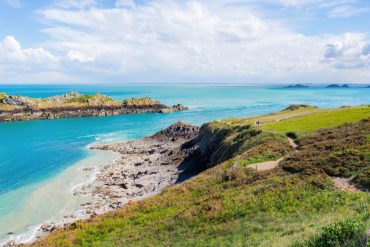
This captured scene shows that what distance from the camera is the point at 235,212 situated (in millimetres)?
A: 19984

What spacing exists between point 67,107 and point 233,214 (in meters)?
145

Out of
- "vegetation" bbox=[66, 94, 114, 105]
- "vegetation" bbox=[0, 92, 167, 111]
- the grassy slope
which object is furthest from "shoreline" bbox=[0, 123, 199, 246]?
"vegetation" bbox=[66, 94, 114, 105]

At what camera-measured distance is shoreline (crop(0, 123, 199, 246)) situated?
3622cm

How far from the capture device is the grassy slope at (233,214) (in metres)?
16.2

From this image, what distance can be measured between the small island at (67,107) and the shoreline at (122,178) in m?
74.6

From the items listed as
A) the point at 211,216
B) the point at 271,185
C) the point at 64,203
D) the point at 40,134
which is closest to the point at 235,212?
the point at 211,216

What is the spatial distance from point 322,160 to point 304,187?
5.52 metres

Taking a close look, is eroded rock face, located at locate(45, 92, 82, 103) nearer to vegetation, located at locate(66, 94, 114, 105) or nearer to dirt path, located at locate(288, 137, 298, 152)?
vegetation, located at locate(66, 94, 114, 105)

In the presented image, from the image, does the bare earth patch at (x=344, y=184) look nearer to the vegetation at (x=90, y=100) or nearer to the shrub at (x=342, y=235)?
the shrub at (x=342, y=235)

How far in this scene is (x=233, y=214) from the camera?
19906 millimetres

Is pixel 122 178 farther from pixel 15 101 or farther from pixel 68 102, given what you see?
pixel 68 102

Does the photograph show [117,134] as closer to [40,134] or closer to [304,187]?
[40,134]

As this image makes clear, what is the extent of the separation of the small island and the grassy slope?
5033 inches

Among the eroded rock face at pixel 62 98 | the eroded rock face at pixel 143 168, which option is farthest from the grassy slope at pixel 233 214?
the eroded rock face at pixel 62 98
